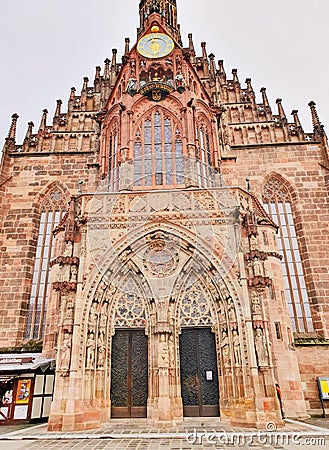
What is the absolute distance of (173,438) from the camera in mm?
8977

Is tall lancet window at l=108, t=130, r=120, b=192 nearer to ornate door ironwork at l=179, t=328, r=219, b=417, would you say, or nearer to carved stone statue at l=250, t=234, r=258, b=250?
carved stone statue at l=250, t=234, r=258, b=250

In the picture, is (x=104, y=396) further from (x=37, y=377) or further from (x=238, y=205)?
(x=238, y=205)

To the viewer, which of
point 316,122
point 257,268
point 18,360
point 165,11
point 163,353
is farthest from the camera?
point 165,11

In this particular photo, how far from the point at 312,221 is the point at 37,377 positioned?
1442cm

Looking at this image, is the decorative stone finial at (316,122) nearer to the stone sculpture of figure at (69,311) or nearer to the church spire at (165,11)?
the church spire at (165,11)

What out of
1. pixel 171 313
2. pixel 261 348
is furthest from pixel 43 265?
pixel 261 348

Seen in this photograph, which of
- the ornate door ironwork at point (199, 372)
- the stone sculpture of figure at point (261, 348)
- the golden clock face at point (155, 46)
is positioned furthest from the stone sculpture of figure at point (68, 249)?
the golden clock face at point (155, 46)

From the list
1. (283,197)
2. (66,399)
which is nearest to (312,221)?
(283,197)

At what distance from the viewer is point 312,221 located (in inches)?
723

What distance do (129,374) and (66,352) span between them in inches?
100

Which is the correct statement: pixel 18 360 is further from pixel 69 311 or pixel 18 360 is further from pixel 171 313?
pixel 171 313

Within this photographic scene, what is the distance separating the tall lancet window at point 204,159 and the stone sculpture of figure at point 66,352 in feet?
27.2

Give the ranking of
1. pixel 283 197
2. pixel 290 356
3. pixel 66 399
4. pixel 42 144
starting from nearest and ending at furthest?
pixel 66 399 < pixel 290 356 < pixel 283 197 < pixel 42 144

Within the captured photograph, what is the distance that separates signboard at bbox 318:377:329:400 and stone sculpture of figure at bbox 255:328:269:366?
556cm
